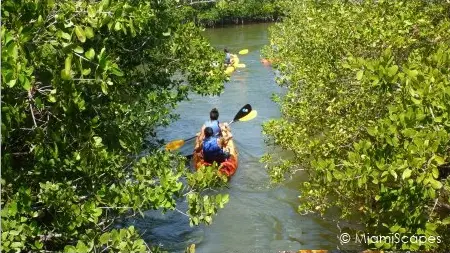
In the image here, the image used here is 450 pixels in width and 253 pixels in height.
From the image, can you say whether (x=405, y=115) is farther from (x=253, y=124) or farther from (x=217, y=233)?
(x=253, y=124)

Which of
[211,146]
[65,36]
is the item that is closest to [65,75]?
[65,36]

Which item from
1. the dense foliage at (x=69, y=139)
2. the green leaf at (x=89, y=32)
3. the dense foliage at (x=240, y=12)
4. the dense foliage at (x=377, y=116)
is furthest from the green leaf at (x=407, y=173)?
the dense foliage at (x=240, y=12)

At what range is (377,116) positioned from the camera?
5.90 metres

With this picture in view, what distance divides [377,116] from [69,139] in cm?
371

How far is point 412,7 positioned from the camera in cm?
668

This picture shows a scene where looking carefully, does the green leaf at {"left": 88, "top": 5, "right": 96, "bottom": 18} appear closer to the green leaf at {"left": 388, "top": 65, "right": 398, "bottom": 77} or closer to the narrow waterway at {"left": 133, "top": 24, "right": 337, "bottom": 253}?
the green leaf at {"left": 388, "top": 65, "right": 398, "bottom": 77}

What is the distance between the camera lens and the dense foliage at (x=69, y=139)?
3174 millimetres

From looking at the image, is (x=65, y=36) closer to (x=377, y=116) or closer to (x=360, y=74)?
(x=360, y=74)

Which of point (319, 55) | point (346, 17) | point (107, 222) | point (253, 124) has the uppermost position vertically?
point (346, 17)

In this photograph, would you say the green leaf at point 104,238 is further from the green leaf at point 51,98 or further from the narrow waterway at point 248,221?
the narrow waterway at point 248,221

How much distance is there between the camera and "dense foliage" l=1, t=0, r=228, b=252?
3.17 m

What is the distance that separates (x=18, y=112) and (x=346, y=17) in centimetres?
534

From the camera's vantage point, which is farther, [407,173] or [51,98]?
[51,98]

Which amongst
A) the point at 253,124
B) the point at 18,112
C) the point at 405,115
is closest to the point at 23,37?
the point at 18,112
